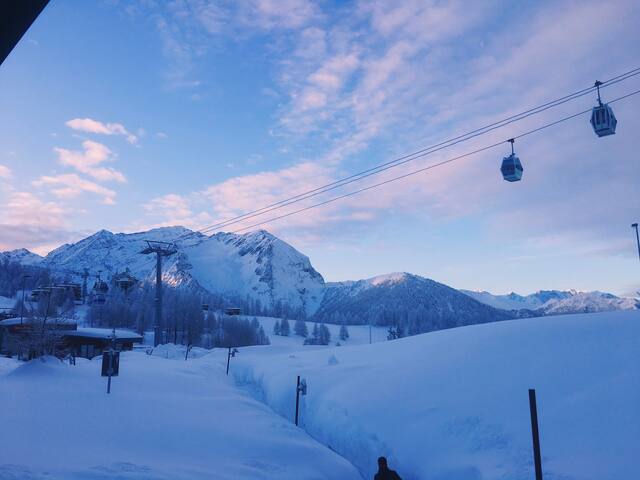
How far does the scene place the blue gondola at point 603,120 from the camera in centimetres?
1199

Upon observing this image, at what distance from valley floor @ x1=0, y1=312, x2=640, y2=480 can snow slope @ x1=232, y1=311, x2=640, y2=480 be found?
5 centimetres

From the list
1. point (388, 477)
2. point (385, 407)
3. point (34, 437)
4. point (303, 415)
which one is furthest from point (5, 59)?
point (303, 415)

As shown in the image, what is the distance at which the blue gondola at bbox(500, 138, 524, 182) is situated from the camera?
45.6 ft

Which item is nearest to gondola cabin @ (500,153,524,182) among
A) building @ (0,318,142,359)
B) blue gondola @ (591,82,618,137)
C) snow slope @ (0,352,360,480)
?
blue gondola @ (591,82,618,137)

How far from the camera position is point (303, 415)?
925 inches

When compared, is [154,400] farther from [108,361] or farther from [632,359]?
[632,359]

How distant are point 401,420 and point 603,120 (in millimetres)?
11016

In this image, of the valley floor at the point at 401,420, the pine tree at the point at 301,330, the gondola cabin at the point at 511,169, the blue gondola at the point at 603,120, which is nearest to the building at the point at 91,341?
the valley floor at the point at 401,420

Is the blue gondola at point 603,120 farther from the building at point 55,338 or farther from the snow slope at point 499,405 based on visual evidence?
the building at point 55,338

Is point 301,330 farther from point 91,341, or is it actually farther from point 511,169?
point 511,169

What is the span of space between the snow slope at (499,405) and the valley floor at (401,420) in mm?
49

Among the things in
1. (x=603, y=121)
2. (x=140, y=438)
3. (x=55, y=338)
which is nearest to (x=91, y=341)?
(x=55, y=338)

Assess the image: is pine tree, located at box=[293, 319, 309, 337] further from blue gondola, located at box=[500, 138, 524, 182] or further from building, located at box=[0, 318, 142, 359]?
blue gondola, located at box=[500, 138, 524, 182]

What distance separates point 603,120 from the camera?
39.3 feet
